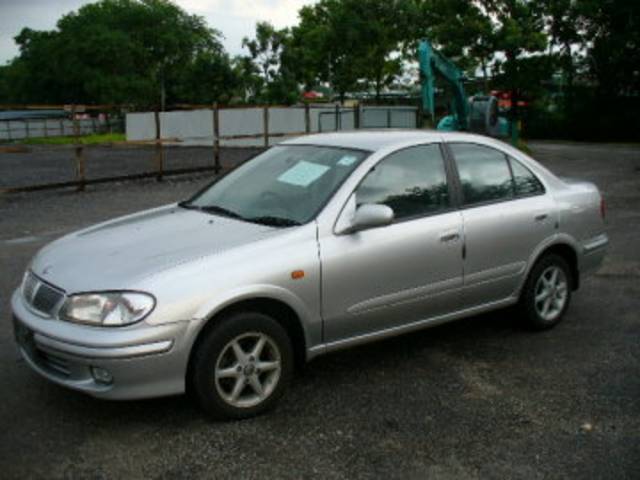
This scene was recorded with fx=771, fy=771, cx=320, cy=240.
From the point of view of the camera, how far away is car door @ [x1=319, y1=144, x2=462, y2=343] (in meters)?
4.31

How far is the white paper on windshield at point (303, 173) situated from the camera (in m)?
4.68

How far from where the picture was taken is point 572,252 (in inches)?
224

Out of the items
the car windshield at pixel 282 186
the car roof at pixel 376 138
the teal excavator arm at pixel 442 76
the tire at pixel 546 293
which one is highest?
the teal excavator arm at pixel 442 76

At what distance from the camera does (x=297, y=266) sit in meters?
4.11

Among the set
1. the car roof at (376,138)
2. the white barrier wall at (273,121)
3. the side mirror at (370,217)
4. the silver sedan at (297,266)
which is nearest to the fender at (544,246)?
the silver sedan at (297,266)

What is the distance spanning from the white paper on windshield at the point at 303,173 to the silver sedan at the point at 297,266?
0.05 feet

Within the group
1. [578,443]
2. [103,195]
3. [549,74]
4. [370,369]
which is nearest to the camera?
[578,443]

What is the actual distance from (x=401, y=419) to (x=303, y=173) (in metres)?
1.62

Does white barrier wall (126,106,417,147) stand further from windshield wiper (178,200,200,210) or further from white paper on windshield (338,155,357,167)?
white paper on windshield (338,155,357,167)

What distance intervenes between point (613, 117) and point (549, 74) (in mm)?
5392

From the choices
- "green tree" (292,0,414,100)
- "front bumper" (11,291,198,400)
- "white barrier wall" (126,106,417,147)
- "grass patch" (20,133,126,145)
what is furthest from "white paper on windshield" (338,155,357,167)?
"grass patch" (20,133,126,145)

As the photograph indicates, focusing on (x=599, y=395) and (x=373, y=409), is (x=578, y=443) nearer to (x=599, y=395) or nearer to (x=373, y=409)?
(x=599, y=395)

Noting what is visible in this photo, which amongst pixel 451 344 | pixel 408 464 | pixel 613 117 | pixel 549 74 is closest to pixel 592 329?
pixel 451 344

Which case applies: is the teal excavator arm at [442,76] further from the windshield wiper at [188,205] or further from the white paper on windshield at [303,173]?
the white paper on windshield at [303,173]
